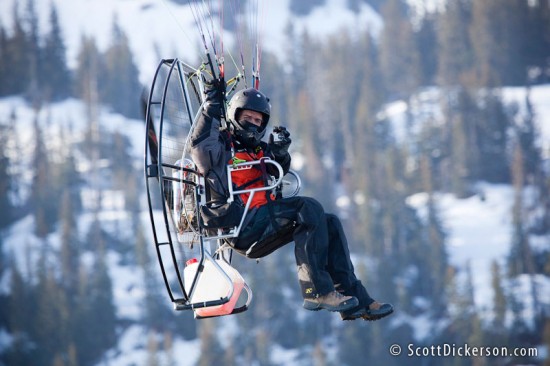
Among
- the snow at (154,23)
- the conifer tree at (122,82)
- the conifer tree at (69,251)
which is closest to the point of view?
the conifer tree at (69,251)

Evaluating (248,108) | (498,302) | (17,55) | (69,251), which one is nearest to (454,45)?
(498,302)

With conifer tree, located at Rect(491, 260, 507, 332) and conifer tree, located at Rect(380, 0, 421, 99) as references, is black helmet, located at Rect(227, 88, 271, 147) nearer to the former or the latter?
conifer tree, located at Rect(491, 260, 507, 332)

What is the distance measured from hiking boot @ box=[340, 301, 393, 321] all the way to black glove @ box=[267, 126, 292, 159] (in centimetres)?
168

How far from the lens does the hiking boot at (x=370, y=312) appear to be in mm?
9273

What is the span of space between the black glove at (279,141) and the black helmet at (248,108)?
0.70 ft

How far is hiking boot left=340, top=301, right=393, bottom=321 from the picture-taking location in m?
9.27

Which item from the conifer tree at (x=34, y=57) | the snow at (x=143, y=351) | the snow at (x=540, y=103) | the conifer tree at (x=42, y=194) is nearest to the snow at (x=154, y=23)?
the conifer tree at (x=34, y=57)

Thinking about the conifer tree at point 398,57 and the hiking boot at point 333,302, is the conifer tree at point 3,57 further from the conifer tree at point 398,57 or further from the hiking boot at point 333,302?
the hiking boot at point 333,302

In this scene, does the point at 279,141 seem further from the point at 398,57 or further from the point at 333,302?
the point at 398,57

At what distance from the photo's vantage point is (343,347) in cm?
6875

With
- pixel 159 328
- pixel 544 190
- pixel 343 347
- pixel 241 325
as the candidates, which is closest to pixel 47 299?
pixel 159 328

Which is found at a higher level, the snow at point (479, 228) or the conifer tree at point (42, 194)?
the conifer tree at point (42, 194)

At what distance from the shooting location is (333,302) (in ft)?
29.7

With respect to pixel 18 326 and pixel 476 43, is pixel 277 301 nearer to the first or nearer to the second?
pixel 18 326
